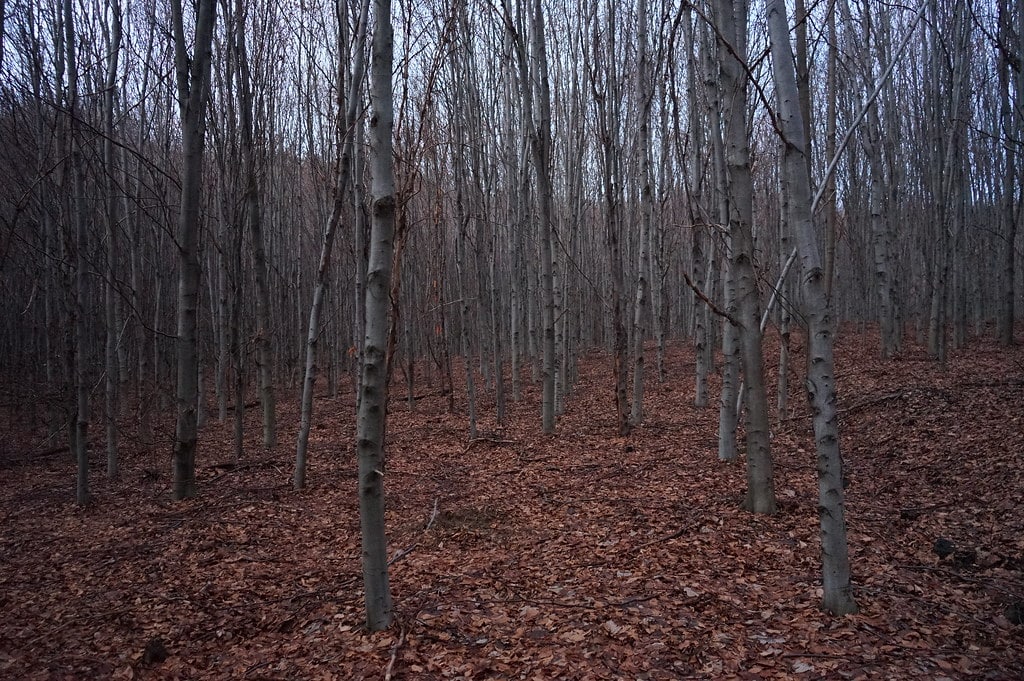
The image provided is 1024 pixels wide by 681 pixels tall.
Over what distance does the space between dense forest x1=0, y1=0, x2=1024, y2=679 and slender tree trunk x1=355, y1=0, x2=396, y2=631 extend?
0.01 meters

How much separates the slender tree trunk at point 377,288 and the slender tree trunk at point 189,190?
4.02 meters

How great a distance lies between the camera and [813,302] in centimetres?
301

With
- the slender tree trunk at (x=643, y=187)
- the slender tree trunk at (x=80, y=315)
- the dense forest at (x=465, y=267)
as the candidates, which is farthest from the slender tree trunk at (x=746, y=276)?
the slender tree trunk at (x=80, y=315)

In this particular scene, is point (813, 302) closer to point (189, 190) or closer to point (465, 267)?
point (189, 190)

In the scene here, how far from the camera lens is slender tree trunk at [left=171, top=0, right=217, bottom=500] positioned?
6.31 m

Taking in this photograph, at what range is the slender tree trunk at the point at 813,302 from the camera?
9.89 feet

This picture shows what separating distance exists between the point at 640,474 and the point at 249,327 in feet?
39.6

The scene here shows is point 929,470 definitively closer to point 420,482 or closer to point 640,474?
point 640,474

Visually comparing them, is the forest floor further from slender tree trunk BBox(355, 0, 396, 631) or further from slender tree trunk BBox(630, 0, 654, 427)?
slender tree trunk BBox(630, 0, 654, 427)

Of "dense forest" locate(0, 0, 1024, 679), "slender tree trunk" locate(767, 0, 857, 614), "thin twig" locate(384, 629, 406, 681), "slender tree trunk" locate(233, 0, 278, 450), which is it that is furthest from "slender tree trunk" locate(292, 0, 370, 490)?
"slender tree trunk" locate(767, 0, 857, 614)

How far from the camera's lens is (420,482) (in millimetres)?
7355

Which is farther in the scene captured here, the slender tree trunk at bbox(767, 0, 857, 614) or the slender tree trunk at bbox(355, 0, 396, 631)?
the slender tree trunk at bbox(355, 0, 396, 631)

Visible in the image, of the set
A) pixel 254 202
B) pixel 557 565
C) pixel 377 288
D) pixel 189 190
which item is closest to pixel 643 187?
pixel 254 202

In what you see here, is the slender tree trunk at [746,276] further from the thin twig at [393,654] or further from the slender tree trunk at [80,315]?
the slender tree trunk at [80,315]
